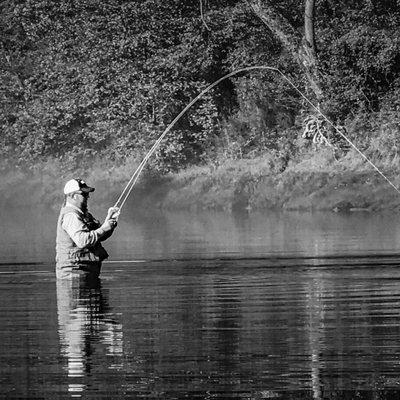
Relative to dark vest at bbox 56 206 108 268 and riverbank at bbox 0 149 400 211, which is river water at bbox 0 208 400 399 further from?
riverbank at bbox 0 149 400 211

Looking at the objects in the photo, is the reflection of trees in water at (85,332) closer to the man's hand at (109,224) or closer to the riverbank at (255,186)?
the man's hand at (109,224)

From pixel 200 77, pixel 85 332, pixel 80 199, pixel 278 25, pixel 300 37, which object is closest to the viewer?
pixel 85 332

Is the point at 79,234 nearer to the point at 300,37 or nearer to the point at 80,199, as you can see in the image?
the point at 80,199

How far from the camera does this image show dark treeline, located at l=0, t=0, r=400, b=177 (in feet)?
111

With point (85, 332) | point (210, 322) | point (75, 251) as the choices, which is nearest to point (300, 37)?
point (75, 251)

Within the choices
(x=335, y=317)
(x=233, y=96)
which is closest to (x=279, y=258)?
(x=335, y=317)

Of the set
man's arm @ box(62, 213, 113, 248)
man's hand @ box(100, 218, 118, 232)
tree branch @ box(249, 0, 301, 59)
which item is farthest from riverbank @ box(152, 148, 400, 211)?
man's hand @ box(100, 218, 118, 232)

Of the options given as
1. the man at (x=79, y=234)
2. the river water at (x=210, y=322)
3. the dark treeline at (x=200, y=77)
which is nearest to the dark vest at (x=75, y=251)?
the man at (x=79, y=234)

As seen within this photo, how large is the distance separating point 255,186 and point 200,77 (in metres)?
4.13

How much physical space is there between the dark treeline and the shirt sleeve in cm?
1864

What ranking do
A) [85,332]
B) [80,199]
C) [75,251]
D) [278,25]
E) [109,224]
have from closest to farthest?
[85,332]
[109,224]
[80,199]
[75,251]
[278,25]

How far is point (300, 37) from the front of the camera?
35094 mm

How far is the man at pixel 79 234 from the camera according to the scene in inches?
583

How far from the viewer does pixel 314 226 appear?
1049 inches
